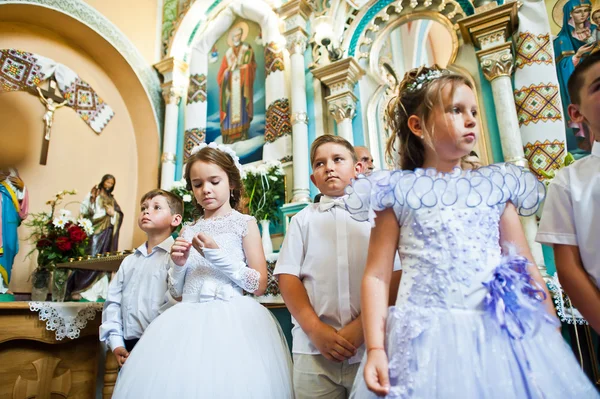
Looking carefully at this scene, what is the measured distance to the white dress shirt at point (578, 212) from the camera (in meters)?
1.02

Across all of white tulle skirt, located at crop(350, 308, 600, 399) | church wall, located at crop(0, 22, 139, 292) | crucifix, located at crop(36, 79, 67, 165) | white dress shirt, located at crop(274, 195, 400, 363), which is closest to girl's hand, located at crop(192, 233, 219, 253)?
white dress shirt, located at crop(274, 195, 400, 363)

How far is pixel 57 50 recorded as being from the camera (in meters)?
4.48

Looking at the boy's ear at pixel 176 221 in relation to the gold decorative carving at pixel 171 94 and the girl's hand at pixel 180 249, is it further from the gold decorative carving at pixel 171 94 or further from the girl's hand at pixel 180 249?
the gold decorative carving at pixel 171 94

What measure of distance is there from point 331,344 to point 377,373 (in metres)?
0.35

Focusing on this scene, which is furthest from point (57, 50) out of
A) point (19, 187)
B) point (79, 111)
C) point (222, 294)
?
point (222, 294)

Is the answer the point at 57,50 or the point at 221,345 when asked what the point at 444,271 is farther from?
the point at 57,50

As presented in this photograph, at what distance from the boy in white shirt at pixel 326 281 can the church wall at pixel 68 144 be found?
353cm

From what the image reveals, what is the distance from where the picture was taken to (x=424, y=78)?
42.8 inches

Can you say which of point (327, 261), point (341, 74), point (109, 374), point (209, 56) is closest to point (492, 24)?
point (341, 74)

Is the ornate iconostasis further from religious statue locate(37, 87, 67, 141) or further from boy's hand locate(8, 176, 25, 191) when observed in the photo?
boy's hand locate(8, 176, 25, 191)

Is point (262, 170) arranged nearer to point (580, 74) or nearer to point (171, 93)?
point (171, 93)

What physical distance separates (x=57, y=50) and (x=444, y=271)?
16.3ft

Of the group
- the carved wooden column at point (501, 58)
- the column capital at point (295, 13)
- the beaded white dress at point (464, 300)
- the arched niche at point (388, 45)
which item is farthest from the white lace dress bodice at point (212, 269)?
the column capital at point (295, 13)

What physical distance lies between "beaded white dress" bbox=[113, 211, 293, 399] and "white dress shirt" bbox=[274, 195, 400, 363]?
0.43ft
